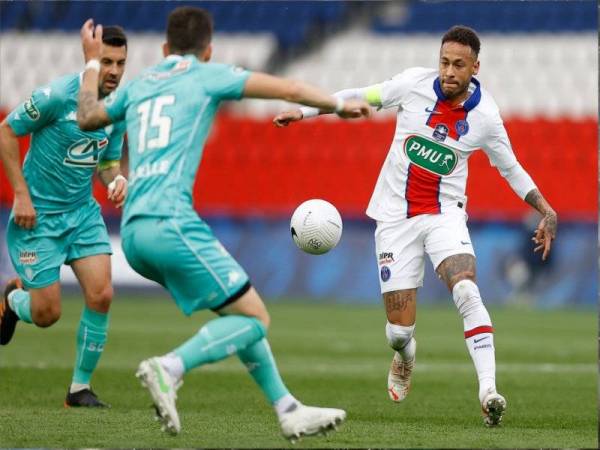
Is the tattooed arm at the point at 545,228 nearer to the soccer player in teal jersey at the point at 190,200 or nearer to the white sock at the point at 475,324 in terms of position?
the white sock at the point at 475,324

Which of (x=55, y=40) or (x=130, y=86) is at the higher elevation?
(x=130, y=86)

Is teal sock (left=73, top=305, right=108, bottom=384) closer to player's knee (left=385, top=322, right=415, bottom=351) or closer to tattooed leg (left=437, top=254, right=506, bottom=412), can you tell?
player's knee (left=385, top=322, right=415, bottom=351)

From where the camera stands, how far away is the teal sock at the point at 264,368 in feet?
20.0

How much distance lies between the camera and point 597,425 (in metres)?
7.81

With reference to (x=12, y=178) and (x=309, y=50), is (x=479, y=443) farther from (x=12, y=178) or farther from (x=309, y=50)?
(x=309, y=50)

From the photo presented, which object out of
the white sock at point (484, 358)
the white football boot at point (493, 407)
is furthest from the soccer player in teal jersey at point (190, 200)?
the white sock at point (484, 358)

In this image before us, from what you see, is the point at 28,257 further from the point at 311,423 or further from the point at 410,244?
the point at 311,423

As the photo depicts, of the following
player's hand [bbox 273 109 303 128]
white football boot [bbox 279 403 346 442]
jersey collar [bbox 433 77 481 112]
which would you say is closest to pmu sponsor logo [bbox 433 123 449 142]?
jersey collar [bbox 433 77 481 112]

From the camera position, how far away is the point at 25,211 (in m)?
8.20

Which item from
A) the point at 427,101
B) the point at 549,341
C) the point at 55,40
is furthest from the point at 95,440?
the point at 55,40

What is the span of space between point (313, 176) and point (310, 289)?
279cm

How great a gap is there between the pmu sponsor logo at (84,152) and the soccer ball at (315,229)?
169 centimetres

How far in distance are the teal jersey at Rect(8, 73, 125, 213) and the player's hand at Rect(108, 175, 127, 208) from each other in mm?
504

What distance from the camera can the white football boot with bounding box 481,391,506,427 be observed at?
7.33m
